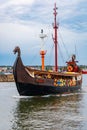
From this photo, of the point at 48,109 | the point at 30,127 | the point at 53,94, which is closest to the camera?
the point at 30,127

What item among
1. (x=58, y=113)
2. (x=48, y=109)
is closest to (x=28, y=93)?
(x=48, y=109)

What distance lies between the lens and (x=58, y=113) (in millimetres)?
33250

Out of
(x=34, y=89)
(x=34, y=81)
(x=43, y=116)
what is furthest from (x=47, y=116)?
(x=34, y=89)

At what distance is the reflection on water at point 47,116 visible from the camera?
2695 centimetres

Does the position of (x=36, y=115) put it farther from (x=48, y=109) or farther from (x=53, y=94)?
(x=53, y=94)

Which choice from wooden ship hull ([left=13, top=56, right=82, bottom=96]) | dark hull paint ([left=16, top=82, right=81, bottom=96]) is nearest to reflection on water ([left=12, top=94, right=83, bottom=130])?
wooden ship hull ([left=13, top=56, right=82, bottom=96])

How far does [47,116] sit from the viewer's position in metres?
31.5

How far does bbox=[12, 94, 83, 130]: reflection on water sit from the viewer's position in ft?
88.4

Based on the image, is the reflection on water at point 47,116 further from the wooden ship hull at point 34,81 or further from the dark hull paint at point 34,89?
the dark hull paint at point 34,89

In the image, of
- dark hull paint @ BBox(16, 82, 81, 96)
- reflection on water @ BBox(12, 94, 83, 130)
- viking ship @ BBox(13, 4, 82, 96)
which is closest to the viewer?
reflection on water @ BBox(12, 94, 83, 130)

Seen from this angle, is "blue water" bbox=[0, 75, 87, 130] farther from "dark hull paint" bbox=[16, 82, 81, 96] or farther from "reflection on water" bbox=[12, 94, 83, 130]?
"dark hull paint" bbox=[16, 82, 81, 96]

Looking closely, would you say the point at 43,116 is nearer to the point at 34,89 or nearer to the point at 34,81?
the point at 34,81

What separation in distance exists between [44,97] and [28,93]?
198 centimetres

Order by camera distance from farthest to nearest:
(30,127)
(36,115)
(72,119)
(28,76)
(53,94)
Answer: (53,94)
(28,76)
(36,115)
(72,119)
(30,127)
